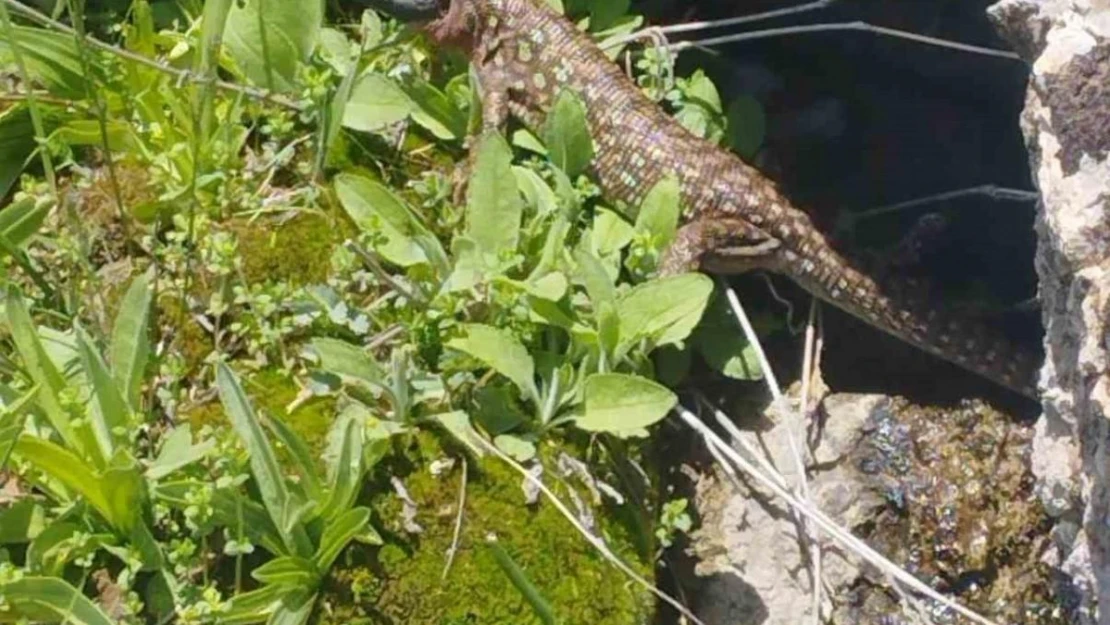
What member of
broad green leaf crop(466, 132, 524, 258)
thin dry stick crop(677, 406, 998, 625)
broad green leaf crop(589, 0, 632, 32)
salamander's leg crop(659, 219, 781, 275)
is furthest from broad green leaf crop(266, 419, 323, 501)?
broad green leaf crop(589, 0, 632, 32)

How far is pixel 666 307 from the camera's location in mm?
3568

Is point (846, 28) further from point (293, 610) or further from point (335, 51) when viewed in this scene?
point (293, 610)

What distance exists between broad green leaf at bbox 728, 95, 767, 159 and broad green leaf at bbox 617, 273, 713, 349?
0.82 m

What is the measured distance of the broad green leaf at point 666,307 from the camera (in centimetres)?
354

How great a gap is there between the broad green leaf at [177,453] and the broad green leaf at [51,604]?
0.28 m

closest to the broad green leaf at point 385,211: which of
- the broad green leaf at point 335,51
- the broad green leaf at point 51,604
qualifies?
the broad green leaf at point 335,51

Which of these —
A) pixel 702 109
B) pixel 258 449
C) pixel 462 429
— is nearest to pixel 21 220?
pixel 258 449

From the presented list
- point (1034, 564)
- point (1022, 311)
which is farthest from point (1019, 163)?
point (1034, 564)

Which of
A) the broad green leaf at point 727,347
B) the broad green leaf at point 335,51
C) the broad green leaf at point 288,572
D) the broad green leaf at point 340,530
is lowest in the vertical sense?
the broad green leaf at point 288,572

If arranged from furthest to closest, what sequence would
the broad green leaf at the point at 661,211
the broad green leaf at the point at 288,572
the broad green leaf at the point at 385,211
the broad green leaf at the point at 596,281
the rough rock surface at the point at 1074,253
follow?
the broad green leaf at the point at 661,211, the broad green leaf at the point at 385,211, the broad green leaf at the point at 596,281, the broad green leaf at the point at 288,572, the rough rock surface at the point at 1074,253

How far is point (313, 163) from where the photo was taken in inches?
150

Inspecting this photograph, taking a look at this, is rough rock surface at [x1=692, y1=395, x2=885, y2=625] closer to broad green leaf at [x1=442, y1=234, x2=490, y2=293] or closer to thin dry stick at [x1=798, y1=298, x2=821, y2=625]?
thin dry stick at [x1=798, y1=298, x2=821, y2=625]

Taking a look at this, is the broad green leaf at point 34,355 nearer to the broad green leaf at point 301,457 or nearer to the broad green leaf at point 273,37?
the broad green leaf at point 301,457

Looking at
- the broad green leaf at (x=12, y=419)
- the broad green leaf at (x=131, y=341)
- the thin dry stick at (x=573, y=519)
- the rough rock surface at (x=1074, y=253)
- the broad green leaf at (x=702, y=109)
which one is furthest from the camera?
the broad green leaf at (x=702, y=109)
